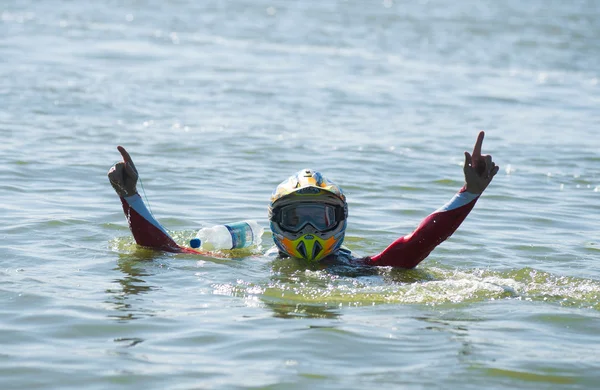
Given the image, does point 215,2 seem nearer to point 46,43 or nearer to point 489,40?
point 489,40

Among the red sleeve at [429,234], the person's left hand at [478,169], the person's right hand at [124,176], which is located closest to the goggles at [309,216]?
the red sleeve at [429,234]

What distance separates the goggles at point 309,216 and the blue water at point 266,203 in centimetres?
35

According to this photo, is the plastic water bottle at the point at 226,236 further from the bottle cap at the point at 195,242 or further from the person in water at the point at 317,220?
the person in water at the point at 317,220

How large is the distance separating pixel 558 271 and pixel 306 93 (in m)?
12.2

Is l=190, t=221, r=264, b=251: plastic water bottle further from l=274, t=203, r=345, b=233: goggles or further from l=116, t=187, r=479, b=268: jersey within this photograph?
l=274, t=203, r=345, b=233: goggles

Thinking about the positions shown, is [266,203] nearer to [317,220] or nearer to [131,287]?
[317,220]

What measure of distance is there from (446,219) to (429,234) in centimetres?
19

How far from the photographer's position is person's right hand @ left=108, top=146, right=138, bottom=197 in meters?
8.41

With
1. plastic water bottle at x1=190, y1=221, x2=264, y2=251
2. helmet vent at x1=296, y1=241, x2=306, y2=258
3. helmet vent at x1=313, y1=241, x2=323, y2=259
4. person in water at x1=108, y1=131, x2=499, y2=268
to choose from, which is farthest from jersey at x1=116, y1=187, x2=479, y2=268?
plastic water bottle at x1=190, y1=221, x2=264, y2=251

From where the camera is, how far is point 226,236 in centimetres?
952

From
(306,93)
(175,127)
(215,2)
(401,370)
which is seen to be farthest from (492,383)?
(215,2)

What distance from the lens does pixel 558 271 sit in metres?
9.09

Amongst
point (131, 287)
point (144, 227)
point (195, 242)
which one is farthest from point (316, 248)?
point (131, 287)

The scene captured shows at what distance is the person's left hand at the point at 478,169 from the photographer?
26.0ft
